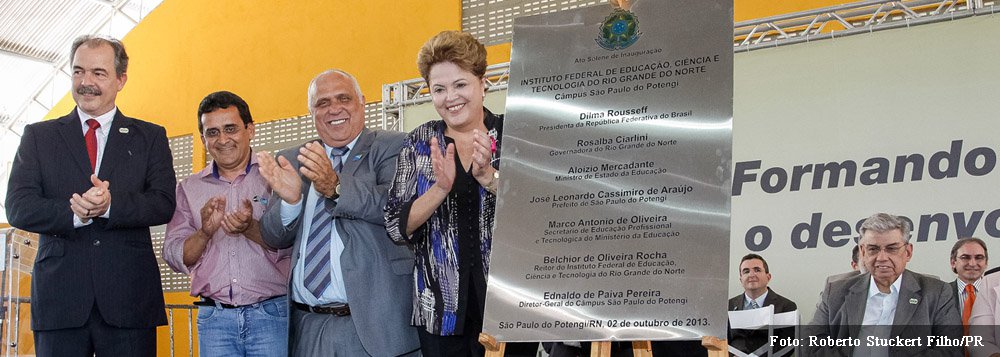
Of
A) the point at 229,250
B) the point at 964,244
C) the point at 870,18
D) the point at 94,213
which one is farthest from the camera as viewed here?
the point at 870,18

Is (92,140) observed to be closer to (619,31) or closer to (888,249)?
(619,31)

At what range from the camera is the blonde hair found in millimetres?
2639

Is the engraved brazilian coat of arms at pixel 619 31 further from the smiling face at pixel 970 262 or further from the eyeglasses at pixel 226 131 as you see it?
the smiling face at pixel 970 262

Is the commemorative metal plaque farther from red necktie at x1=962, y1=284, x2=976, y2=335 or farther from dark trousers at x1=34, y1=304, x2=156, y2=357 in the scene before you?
red necktie at x1=962, y1=284, x2=976, y2=335

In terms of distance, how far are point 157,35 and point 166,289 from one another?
11.5 feet

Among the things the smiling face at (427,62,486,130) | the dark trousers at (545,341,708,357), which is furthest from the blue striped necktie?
the dark trousers at (545,341,708,357)

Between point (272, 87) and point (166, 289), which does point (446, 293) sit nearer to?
point (272, 87)

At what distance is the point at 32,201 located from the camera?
2.88 meters

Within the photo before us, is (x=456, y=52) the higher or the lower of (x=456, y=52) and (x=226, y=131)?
the higher

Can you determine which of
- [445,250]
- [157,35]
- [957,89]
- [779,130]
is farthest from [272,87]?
[445,250]

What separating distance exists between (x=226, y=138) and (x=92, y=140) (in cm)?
52

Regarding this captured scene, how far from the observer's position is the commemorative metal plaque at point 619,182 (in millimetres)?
2164

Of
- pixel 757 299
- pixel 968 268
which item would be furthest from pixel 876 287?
pixel 757 299

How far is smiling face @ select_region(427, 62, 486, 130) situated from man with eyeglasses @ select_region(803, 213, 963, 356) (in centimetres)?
328
